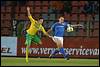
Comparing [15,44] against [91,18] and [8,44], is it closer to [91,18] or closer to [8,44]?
[8,44]

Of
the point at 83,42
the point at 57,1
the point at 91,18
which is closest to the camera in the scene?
the point at 83,42

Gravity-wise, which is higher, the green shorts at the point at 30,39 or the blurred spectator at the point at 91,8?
the blurred spectator at the point at 91,8

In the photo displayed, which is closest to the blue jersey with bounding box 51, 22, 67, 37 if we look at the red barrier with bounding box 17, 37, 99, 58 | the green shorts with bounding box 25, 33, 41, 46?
the green shorts with bounding box 25, 33, 41, 46

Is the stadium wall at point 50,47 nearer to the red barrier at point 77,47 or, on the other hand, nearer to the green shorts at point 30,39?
the red barrier at point 77,47

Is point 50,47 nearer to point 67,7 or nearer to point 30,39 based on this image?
point 67,7

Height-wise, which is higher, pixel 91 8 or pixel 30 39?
pixel 91 8

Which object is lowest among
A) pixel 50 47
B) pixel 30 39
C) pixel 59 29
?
pixel 50 47

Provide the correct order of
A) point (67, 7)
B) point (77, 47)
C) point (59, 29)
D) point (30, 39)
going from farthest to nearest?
point (67, 7) → point (77, 47) → point (59, 29) → point (30, 39)

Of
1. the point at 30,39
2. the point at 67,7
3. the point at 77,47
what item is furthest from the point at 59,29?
the point at 67,7

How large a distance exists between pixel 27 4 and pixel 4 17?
7.63 feet

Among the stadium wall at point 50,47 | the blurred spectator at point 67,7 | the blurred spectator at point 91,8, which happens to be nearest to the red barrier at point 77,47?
the stadium wall at point 50,47

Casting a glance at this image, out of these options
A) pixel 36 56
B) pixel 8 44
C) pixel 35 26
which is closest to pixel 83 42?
pixel 36 56

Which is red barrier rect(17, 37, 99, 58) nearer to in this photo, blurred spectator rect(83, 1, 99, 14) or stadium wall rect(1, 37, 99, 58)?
stadium wall rect(1, 37, 99, 58)

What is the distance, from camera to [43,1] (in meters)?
22.5
